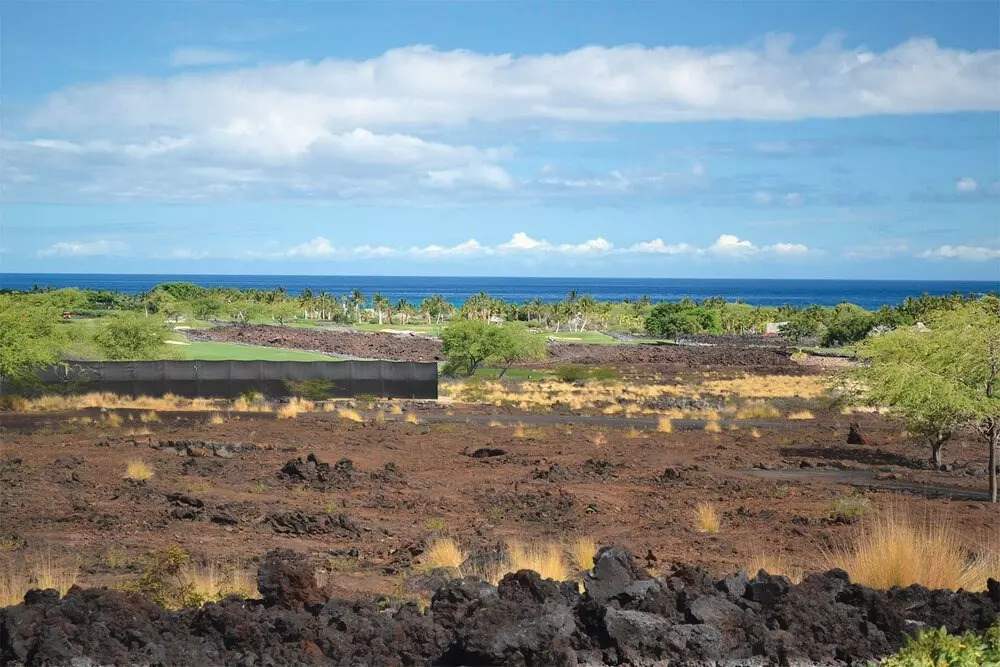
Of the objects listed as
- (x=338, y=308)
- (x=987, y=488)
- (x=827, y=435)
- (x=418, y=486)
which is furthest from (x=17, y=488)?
(x=338, y=308)

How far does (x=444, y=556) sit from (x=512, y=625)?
16.1ft

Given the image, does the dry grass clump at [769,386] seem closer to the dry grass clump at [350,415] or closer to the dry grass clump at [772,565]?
the dry grass clump at [350,415]

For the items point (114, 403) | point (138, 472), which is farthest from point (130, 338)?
point (138, 472)

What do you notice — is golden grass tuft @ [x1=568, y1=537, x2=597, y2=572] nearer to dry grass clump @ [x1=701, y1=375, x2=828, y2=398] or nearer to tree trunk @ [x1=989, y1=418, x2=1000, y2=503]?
tree trunk @ [x1=989, y1=418, x2=1000, y2=503]

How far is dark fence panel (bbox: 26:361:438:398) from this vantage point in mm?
45062

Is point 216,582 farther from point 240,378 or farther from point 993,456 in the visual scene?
point 240,378

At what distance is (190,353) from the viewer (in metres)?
73.7

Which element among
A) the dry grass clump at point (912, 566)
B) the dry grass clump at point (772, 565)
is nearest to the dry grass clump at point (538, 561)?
the dry grass clump at point (772, 565)

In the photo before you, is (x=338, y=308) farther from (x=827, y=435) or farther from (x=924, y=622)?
(x=924, y=622)

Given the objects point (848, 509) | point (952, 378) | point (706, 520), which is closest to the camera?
point (706, 520)

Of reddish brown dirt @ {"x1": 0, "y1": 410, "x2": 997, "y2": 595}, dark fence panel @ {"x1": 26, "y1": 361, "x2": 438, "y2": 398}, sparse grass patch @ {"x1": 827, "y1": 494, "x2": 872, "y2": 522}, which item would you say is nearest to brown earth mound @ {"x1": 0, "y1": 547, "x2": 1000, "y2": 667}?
reddish brown dirt @ {"x1": 0, "y1": 410, "x2": 997, "y2": 595}

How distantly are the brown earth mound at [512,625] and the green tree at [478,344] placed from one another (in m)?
61.4

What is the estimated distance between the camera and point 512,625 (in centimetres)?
868

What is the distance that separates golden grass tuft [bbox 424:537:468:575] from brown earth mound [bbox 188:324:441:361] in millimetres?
70200
